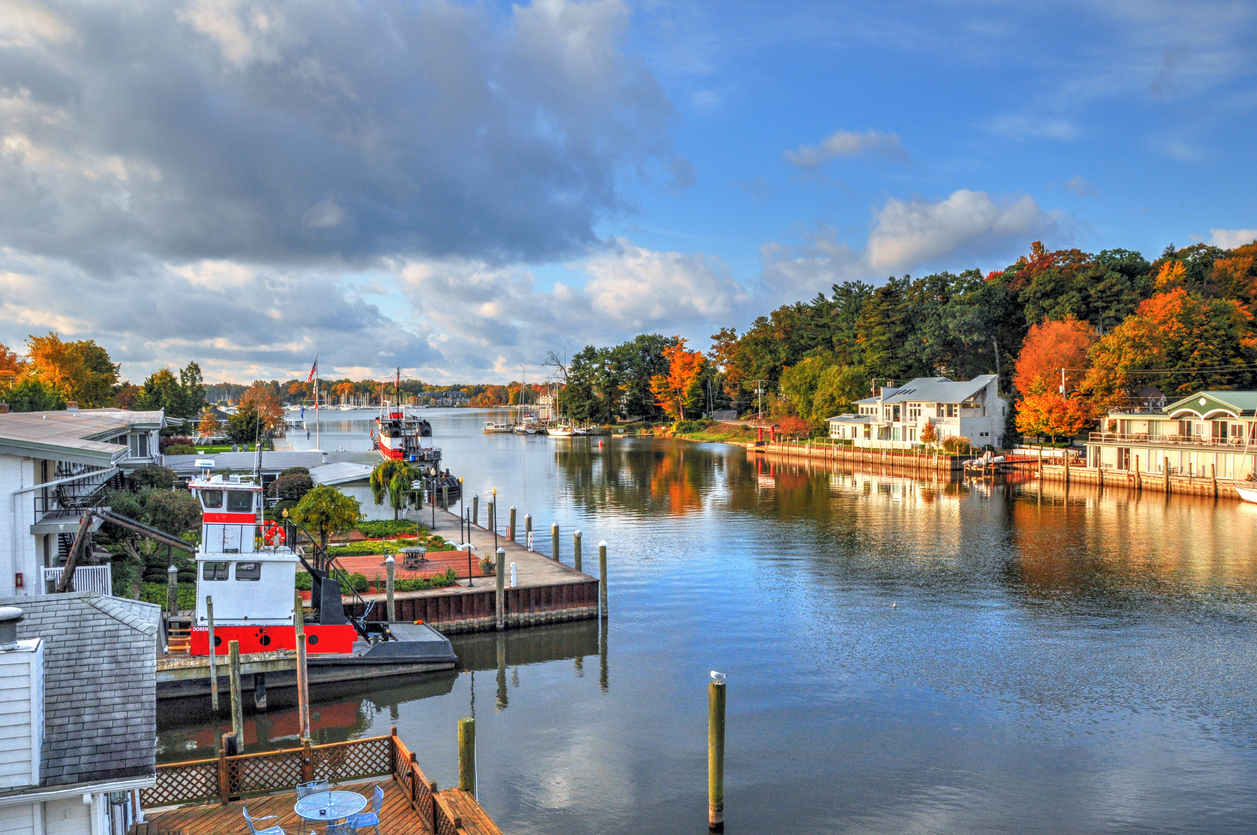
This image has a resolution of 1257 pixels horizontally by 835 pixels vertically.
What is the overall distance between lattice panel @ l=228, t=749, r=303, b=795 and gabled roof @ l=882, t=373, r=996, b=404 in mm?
81364

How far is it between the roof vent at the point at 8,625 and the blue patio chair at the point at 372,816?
218 inches

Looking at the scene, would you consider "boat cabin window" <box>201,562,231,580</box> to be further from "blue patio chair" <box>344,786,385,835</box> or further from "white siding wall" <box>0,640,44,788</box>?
"white siding wall" <box>0,640,44,788</box>

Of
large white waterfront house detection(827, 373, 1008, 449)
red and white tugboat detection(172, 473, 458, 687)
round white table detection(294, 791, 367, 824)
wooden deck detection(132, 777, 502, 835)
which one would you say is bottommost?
wooden deck detection(132, 777, 502, 835)

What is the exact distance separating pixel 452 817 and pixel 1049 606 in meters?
27.2

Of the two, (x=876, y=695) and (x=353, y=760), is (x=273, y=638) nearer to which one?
(x=353, y=760)

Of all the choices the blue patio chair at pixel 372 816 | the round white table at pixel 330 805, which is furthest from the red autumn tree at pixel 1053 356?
the round white table at pixel 330 805

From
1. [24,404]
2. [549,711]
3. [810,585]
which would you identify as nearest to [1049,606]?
[810,585]

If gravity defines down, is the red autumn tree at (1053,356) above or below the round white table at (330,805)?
above

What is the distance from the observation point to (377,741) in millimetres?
14500

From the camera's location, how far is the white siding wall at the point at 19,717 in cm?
855

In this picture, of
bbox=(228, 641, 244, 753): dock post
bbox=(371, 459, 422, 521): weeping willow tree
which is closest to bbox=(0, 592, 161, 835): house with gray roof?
bbox=(228, 641, 244, 753): dock post

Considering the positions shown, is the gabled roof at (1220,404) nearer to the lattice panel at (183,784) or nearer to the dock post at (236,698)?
the dock post at (236,698)

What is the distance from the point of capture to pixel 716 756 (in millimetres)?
15336

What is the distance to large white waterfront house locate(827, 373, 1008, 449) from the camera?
8481 cm
